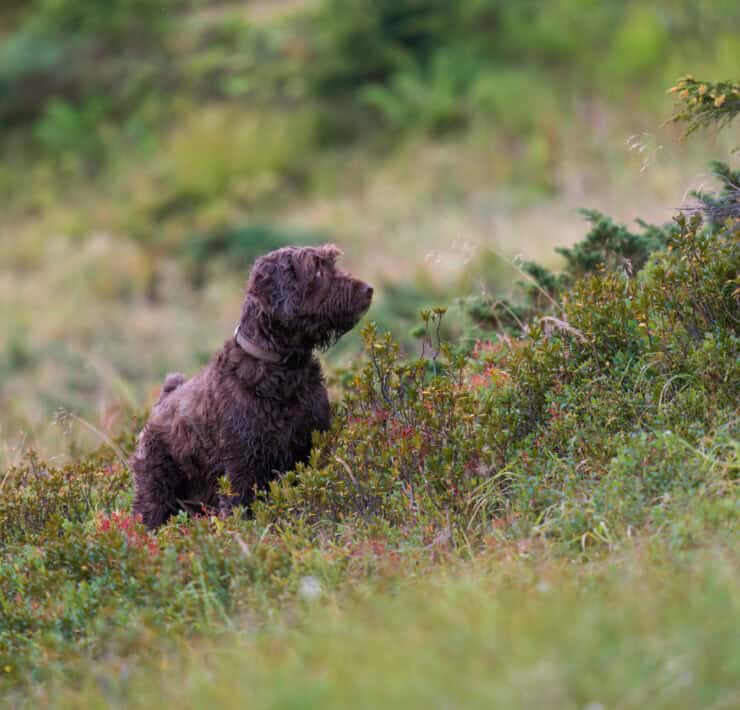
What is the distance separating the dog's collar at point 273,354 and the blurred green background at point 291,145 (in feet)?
21.8

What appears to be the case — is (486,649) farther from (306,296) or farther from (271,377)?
(306,296)

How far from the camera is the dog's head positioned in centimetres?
580

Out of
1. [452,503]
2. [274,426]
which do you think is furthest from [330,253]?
[452,503]

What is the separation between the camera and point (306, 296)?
19.1 ft

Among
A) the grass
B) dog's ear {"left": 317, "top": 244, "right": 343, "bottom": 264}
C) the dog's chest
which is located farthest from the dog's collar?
the grass

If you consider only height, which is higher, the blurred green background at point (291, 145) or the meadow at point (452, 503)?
the blurred green background at point (291, 145)

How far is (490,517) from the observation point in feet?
17.3

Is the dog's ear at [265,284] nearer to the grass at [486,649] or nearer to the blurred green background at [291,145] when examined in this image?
the grass at [486,649]

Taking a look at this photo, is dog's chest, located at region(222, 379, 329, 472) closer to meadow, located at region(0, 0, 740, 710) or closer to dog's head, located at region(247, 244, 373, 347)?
meadow, located at region(0, 0, 740, 710)

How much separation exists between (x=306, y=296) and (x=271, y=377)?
0.47 metres

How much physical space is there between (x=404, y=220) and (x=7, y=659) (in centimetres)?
1354

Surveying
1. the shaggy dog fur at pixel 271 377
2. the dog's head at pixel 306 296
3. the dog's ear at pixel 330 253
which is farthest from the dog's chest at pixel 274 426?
the dog's ear at pixel 330 253

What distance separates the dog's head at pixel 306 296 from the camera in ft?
19.0

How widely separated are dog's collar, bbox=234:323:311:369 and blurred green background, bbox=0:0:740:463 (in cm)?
665
